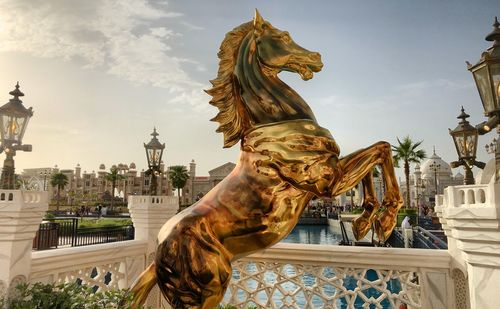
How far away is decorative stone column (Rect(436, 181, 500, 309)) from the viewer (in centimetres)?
178

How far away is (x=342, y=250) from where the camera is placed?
341cm

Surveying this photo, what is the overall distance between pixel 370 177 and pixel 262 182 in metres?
0.67

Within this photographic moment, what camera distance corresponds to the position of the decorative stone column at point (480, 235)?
1.78 meters

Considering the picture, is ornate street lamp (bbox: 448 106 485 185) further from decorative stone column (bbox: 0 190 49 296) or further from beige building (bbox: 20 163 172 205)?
beige building (bbox: 20 163 172 205)

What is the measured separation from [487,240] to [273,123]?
1264 millimetres

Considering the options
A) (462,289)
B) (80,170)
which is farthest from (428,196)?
(80,170)

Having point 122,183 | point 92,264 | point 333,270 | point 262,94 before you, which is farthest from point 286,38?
point 122,183

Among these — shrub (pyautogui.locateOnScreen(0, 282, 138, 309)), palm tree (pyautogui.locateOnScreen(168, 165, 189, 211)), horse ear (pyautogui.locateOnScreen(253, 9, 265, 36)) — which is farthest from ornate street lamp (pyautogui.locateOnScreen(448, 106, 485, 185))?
palm tree (pyautogui.locateOnScreen(168, 165, 189, 211))

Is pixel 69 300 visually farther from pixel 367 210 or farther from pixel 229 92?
pixel 367 210

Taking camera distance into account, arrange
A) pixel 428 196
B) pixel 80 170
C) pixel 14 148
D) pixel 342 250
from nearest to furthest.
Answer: pixel 342 250 → pixel 14 148 → pixel 428 196 → pixel 80 170

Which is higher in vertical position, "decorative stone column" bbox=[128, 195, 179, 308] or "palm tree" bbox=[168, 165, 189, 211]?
"palm tree" bbox=[168, 165, 189, 211]

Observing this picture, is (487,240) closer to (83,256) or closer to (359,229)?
(359,229)

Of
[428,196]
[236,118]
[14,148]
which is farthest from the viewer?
Answer: [428,196]

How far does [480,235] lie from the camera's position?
1.84 metres
